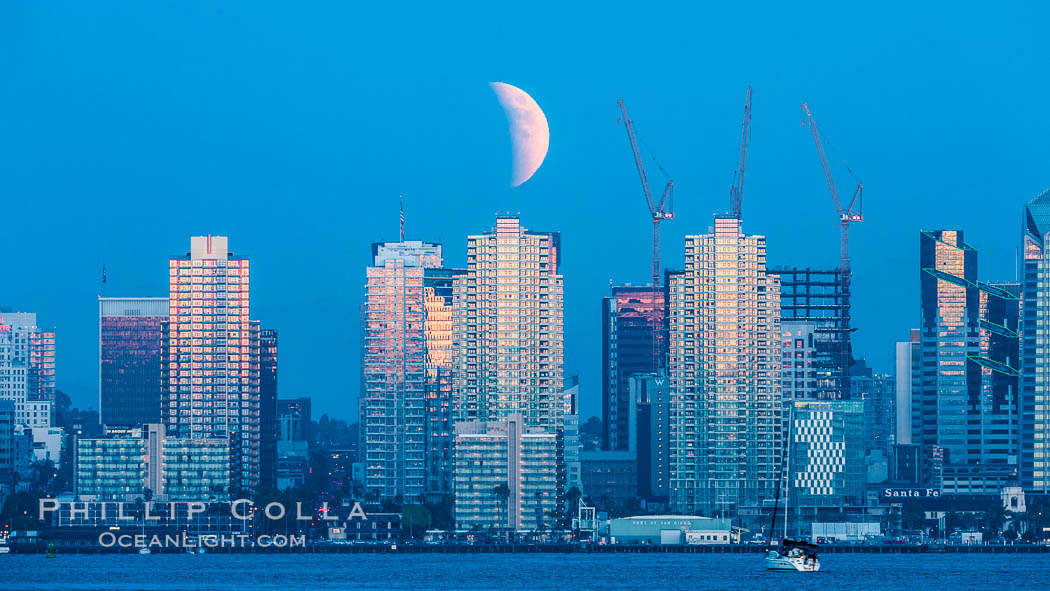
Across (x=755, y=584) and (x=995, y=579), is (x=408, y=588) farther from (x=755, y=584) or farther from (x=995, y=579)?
(x=995, y=579)

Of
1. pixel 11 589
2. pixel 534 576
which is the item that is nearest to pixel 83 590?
pixel 11 589

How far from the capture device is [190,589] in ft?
572

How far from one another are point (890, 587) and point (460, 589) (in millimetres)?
32444

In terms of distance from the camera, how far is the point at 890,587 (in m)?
175

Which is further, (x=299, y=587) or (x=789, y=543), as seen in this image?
(x=789, y=543)

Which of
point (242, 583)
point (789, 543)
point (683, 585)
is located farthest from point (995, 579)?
point (242, 583)

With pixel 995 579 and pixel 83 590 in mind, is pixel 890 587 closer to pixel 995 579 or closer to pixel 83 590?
pixel 995 579

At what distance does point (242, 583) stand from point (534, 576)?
26.3 m

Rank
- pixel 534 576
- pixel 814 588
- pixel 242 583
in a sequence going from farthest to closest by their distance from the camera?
pixel 534 576
pixel 242 583
pixel 814 588

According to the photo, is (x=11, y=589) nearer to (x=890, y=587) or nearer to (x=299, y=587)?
(x=299, y=587)

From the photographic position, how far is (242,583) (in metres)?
184

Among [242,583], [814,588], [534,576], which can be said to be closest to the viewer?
[814,588]

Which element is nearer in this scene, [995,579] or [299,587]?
[299,587]

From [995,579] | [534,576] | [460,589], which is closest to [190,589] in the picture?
[460,589]
